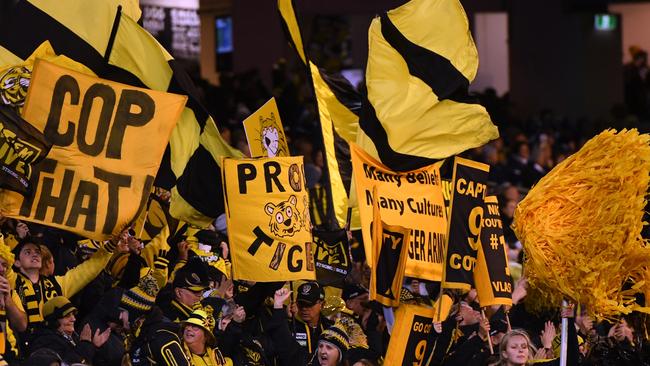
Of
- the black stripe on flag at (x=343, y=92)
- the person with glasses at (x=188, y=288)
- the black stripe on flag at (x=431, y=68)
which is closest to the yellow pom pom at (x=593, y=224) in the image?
the black stripe on flag at (x=431, y=68)

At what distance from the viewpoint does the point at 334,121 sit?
47.1 feet

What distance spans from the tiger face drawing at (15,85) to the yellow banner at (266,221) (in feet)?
4.97

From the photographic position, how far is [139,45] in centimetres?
1208

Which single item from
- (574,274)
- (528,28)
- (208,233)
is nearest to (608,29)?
(528,28)

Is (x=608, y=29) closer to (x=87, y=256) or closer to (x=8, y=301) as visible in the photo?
(x=87, y=256)

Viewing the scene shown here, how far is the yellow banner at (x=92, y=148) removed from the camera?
11.1 metres

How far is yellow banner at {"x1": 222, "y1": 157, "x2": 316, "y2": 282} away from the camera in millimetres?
11711

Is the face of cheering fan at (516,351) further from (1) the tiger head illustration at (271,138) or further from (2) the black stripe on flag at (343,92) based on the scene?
(2) the black stripe on flag at (343,92)

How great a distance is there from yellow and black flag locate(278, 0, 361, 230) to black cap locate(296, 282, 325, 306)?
0.79m

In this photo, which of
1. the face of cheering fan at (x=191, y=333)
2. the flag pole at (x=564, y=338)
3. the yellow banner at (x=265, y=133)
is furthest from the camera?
the yellow banner at (x=265, y=133)

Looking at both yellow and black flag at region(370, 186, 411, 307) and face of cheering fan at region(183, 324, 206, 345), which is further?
face of cheering fan at region(183, 324, 206, 345)

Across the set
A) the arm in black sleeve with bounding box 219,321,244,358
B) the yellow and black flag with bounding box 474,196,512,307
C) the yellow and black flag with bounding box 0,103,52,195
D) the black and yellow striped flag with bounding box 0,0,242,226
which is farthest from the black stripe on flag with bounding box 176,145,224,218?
the yellow and black flag with bounding box 474,196,512,307

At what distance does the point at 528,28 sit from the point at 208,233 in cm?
1778

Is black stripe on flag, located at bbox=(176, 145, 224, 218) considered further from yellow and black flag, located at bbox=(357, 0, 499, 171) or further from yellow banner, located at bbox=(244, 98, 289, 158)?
yellow and black flag, located at bbox=(357, 0, 499, 171)
